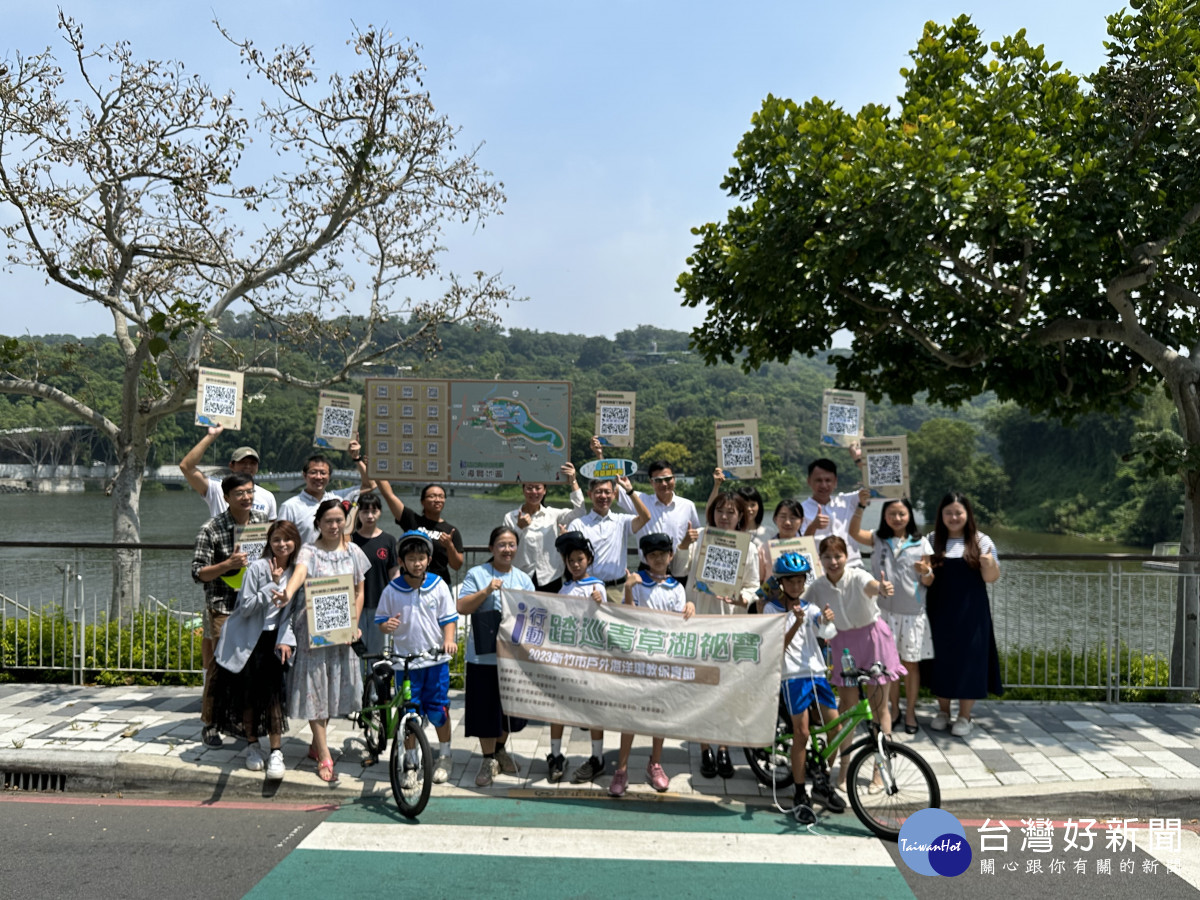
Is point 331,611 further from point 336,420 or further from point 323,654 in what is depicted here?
point 336,420

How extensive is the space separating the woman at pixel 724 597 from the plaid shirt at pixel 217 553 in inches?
119

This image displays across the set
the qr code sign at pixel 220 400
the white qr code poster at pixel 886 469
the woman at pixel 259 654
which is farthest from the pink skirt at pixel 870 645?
the qr code sign at pixel 220 400

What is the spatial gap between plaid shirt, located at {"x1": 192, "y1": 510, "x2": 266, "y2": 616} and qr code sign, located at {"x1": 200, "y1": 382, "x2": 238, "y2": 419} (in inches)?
39.8

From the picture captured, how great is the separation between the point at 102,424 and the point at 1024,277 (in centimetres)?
1089

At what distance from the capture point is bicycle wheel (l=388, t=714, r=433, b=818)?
5.41 meters

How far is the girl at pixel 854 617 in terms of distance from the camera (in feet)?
19.1

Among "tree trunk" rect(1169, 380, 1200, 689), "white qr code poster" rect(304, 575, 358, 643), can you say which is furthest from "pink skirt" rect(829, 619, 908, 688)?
"tree trunk" rect(1169, 380, 1200, 689)

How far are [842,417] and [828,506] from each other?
72 cm

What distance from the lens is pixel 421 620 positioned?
19.1 feet

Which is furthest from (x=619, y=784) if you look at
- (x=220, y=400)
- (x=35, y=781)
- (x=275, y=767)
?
(x=220, y=400)

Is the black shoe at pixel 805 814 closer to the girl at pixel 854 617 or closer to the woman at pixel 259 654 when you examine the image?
the girl at pixel 854 617

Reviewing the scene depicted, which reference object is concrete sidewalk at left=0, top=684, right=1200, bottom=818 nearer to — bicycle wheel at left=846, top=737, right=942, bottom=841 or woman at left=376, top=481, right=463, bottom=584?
bicycle wheel at left=846, top=737, right=942, bottom=841

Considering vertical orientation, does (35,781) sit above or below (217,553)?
below

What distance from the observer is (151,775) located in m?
6.12
